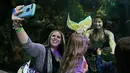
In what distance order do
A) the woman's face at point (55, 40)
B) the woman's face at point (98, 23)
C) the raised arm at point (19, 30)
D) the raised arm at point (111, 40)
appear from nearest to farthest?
1. the raised arm at point (19, 30)
2. the woman's face at point (55, 40)
3. the raised arm at point (111, 40)
4. the woman's face at point (98, 23)

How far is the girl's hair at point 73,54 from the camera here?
3.00m

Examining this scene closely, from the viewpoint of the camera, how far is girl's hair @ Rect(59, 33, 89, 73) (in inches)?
118

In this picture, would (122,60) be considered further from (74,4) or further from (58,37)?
(74,4)

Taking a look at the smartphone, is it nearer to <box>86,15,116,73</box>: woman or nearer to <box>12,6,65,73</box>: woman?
<box>12,6,65,73</box>: woman

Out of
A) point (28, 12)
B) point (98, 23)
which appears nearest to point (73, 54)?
point (28, 12)

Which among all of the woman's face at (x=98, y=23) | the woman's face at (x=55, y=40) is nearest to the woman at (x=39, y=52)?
the woman's face at (x=55, y=40)

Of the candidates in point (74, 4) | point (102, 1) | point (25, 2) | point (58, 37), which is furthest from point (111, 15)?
point (58, 37)

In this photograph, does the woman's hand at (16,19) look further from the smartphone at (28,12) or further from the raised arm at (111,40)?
the raised arm at (111,40)

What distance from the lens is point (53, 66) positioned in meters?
3.38

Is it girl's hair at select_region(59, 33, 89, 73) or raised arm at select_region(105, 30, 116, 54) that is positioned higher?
girl's hair at select_region(59, 33, 89, 73)

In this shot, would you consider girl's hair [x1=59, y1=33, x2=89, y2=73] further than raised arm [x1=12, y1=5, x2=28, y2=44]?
No

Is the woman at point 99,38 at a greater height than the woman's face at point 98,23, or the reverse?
the woman's face at point 98,23

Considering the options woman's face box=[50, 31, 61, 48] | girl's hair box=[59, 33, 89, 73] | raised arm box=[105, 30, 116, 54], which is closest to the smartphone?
woman's face box=[50, 31, 61, 48]

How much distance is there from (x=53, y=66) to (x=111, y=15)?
8.51 ft
